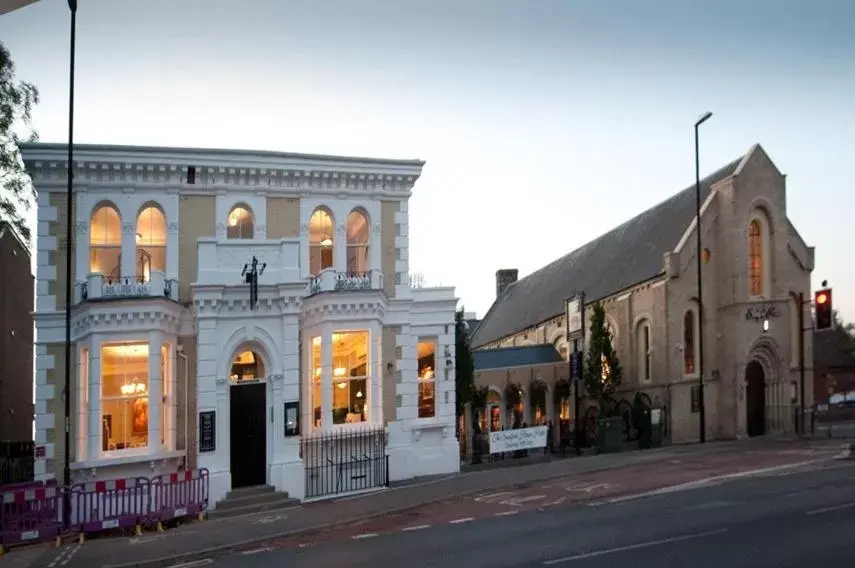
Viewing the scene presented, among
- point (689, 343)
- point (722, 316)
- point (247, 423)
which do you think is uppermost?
point (722, 316)

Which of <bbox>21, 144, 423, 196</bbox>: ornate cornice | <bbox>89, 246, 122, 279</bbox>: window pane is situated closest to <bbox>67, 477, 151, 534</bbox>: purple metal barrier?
<bbox>89, 246, 122, 279</bbox>: window pane

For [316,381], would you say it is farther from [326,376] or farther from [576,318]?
[576,318]

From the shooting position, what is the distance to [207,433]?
2069cm

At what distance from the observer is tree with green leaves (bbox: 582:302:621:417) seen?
34.1 m

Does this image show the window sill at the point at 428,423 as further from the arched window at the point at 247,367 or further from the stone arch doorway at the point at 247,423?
the arched window at the point at 247,367

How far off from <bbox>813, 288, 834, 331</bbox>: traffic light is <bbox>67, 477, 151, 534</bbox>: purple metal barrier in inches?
965

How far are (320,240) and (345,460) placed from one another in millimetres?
6191

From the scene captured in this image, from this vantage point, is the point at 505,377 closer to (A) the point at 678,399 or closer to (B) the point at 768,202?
(A) the point at 678,399

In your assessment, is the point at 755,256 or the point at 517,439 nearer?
the point at 517,439

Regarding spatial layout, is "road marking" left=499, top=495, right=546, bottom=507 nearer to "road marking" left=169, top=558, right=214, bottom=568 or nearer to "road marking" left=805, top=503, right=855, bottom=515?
"road marking" left=805, top=503, right=855, bottom=515

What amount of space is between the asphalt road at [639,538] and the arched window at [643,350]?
1669 cm

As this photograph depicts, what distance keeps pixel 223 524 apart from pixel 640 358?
22.2 m

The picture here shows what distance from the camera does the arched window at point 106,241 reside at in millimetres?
21984

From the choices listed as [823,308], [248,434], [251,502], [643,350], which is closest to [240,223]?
[248,434]
